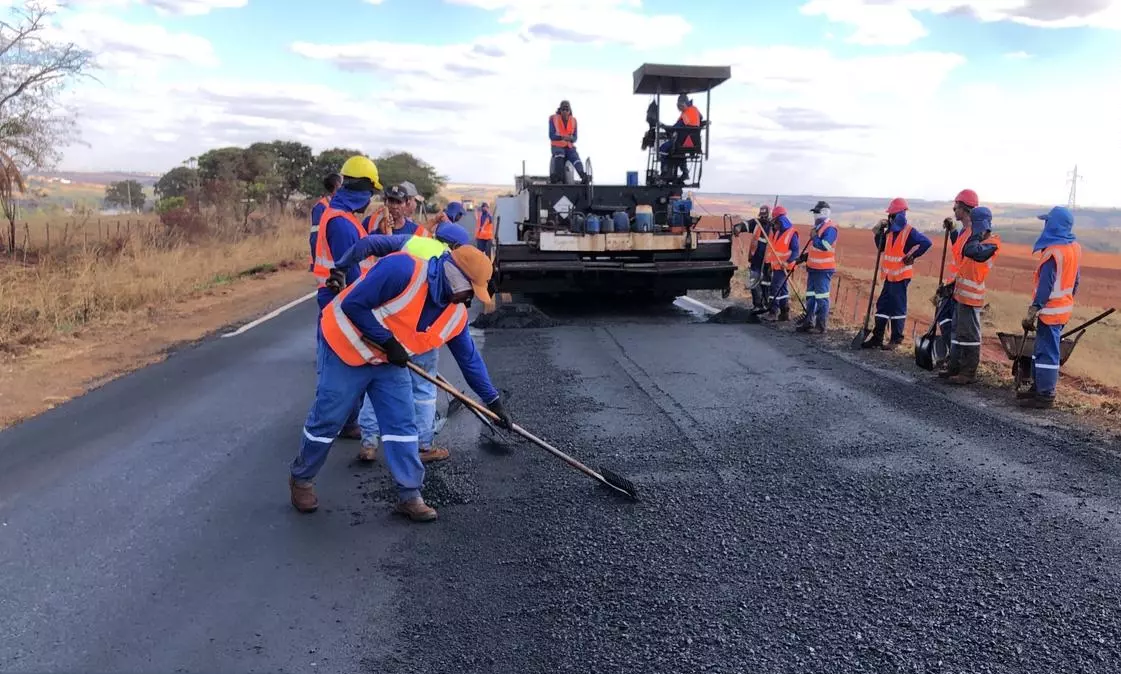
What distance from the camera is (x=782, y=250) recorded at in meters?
10.6

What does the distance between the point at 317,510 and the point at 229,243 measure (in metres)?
17.0

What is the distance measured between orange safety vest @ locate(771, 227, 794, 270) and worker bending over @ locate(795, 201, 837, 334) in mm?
769

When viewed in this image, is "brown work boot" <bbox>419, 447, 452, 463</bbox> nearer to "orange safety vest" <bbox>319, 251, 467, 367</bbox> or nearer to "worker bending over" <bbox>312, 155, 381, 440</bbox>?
"worker bending over" <bbox>312, 155, 381, 440</bbox>

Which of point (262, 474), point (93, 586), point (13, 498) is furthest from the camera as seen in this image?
point (262, 474)

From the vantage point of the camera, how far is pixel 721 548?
3703 mm

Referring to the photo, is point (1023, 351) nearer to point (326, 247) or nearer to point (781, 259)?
point (781, 259)

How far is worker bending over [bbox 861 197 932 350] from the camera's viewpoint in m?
8.54

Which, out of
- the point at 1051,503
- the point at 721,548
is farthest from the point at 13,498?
the point at 1051,503

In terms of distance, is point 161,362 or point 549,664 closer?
point 549,664

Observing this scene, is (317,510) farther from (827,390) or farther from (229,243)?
(229,243)

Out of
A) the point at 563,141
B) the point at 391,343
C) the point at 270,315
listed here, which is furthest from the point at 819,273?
the point at 270,315

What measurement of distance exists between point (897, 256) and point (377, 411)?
633 centimetres

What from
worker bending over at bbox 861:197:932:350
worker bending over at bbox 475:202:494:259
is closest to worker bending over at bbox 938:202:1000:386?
worker bending over at bbox 861:197:932:350

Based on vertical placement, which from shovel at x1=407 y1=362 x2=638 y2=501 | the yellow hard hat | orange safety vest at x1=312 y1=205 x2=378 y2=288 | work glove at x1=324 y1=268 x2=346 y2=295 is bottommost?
shovel at x1=407 y1=362 x2=638 y2=501
